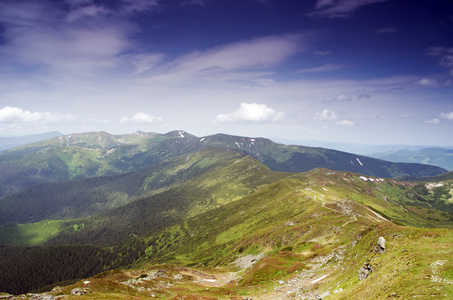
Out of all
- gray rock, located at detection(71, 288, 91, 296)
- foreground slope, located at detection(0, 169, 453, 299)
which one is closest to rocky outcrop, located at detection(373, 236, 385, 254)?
foreground slope, located at detection(0, 169, 453, 299)

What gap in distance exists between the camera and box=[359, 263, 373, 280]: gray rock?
40.7m

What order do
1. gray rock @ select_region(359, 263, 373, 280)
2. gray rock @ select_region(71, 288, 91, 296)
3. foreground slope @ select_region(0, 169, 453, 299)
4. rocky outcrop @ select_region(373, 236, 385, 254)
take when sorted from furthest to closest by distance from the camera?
1. gray rock @ select_region(71, 288, 91, 296)
2. rocky outcrop @ select_region(373, 236, 385, 254)
3. gray rock @ select_region(359, 263, 373, 280)
4. foreground slope @ select_region(0, 169, 453, 299)

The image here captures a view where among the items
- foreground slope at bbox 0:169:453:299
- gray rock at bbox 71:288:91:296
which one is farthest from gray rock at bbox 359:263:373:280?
gray rock at bbox 71:288:91:296

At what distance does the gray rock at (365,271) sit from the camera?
40719 mm

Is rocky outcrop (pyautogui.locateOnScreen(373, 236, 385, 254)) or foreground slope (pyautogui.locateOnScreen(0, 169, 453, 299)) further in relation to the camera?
rocky outcrop (pyautogui.locateOnScreen(373, 236, 385, 254))

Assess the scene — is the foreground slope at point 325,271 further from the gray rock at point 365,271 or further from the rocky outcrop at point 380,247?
the gray rock at point 365,271

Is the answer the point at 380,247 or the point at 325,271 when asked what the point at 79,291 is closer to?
the point at 325,271

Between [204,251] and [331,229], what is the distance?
127 meters

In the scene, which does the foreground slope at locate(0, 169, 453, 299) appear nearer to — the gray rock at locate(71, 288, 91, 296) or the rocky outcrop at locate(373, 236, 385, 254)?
the rocky outcrop at locate(373, 236, 385, 254)

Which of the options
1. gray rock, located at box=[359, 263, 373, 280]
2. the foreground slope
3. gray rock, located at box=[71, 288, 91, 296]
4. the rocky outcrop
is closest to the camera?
the foreground slope

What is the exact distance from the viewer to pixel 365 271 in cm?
4116

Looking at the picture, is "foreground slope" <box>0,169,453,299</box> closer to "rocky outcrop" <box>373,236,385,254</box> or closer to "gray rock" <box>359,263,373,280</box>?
"rocky outcrop" <box>373,236,385,254</box>

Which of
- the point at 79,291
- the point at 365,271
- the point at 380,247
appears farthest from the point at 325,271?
the point at 79,291

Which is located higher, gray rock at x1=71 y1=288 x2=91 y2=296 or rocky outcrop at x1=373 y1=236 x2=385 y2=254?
rocky outcrop at x1=373 y1=236 x2=385 y2=254
